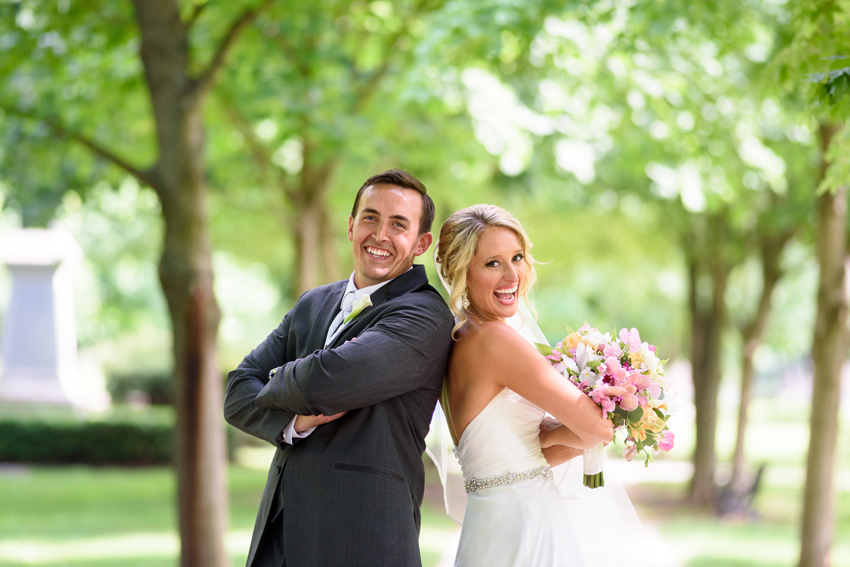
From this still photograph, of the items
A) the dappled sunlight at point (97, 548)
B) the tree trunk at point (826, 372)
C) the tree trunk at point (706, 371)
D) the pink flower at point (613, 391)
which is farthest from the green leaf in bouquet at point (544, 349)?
the tree trunk at point (706, 371)

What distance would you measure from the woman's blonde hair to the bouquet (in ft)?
1.08

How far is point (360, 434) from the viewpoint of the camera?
3.12 m

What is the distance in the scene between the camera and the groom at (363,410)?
3047mm

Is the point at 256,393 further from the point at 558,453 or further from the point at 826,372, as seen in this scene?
the point at 826,372

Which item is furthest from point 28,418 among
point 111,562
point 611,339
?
point 611,339

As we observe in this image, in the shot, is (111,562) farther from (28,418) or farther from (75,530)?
(28,418)

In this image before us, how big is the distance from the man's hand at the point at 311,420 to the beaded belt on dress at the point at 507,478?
0.73 metres

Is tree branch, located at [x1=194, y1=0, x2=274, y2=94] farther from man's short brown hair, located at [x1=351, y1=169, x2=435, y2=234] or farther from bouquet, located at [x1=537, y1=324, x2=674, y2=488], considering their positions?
bouquet, located at [x1=537, y1=324, x2=674, y2=488]

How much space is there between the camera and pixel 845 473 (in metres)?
22.3

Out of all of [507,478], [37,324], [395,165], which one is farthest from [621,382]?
[37,324]

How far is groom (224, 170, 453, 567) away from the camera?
10.00 ft

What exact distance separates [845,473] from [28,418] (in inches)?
767

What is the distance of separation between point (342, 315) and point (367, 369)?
467 mm

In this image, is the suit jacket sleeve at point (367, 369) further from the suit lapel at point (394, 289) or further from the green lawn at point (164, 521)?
the green lawn at point (164, 521)
